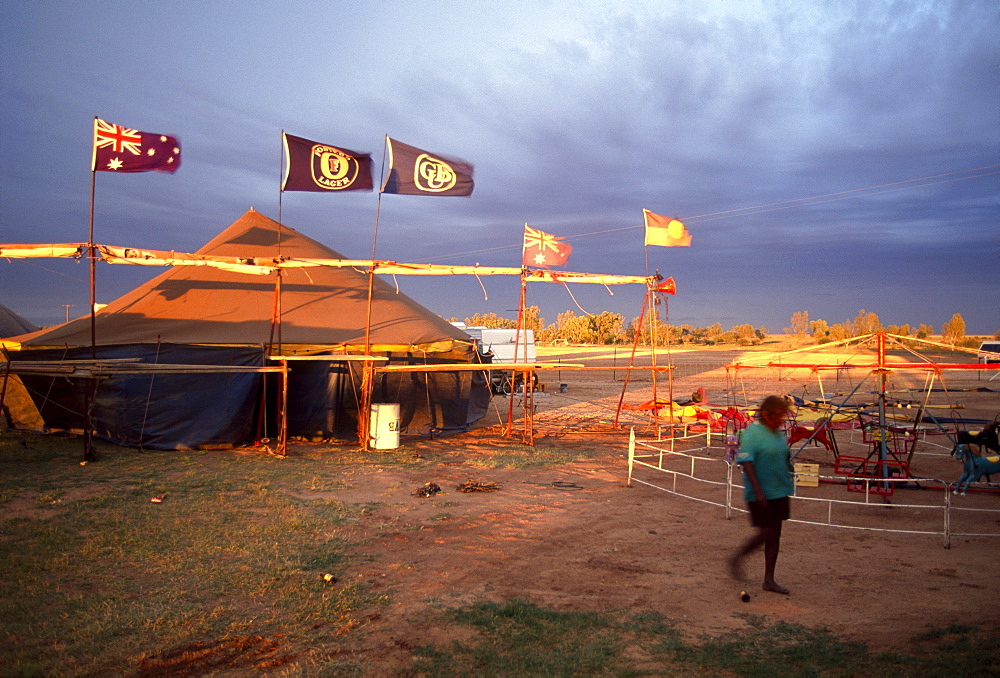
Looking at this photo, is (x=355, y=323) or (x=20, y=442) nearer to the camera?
(x=20, y=442)

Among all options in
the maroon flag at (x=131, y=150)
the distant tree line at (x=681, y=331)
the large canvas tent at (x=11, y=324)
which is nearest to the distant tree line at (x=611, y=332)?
the distant tree line at (x=681, y=331)

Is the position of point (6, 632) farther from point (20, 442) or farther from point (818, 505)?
point (20, 442)

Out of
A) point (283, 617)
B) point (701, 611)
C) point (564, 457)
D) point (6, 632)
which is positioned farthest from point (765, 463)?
point (564, 457)

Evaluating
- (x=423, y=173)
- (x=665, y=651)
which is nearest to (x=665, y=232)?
(x=423, y=173)

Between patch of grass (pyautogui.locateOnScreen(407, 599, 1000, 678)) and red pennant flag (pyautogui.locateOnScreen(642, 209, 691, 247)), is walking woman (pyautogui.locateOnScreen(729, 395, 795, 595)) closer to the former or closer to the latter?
patch of grass (pyautogui.locateOnScreen(407, 599, 1000, 678))

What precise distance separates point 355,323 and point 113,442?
5.92 metres

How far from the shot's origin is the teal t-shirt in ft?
19.2

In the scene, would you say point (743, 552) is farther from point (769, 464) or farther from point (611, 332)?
point (611, 332)

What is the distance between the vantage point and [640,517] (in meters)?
8.80

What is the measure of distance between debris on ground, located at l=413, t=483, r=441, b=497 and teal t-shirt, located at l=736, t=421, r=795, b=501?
208 inches

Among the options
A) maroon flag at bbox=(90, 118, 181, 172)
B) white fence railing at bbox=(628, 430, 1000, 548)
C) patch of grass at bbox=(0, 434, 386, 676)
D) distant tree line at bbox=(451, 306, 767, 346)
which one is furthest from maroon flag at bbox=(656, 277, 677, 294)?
distant tree line at bbox=(451, 306, 767, 346)

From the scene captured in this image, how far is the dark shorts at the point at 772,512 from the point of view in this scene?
5.82 m

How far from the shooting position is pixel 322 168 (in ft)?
42.5

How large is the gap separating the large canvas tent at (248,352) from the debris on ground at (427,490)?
398cm
